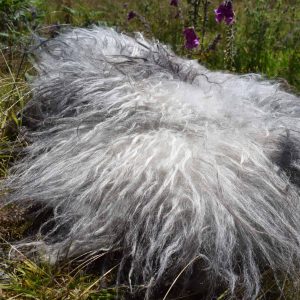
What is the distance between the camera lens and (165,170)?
1.84 m

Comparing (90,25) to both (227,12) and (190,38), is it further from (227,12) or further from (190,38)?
(227,12)

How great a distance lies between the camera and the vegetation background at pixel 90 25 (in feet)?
5.64

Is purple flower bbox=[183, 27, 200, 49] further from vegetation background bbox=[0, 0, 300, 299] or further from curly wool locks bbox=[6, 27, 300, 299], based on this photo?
curly wool locks bbox=[6, 27, 300, 299]

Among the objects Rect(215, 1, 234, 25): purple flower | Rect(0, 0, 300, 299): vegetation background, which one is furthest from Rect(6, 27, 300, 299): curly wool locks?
Rect(215, 1, 234, 25): purple flower

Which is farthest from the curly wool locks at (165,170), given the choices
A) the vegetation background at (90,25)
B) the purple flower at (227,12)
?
the purple flower at (227,12)

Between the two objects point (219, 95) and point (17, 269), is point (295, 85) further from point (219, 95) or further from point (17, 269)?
point (17, 269)

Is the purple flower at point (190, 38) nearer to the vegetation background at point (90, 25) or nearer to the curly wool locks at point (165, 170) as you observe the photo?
the vegetation background at point (90, 25)

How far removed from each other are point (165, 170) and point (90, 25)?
66.6 inches

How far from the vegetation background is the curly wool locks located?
97 mm

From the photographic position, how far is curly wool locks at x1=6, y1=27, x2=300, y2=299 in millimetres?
1711

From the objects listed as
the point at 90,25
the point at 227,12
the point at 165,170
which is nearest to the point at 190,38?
the point at 227,12

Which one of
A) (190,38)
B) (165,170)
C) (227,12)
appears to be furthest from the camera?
(190,38)

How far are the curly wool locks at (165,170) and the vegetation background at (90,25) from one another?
0.32ft

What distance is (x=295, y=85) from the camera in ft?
10.1
